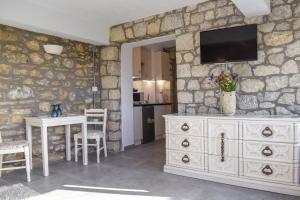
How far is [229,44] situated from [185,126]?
1287mm

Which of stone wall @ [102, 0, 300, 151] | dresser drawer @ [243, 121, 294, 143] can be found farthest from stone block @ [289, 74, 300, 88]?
dresser drawer @ [243, 121, 294, 143]

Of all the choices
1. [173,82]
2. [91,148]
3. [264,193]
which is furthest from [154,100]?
[264,193]

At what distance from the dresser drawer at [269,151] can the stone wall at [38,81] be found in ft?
10.2

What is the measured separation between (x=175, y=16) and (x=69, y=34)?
1.79 m

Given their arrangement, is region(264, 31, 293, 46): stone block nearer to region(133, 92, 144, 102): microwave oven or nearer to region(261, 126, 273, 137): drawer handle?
region(261, 126, 273, 137): drawer handle

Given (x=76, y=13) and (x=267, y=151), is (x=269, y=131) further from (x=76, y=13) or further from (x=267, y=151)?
(x=76, y=13)

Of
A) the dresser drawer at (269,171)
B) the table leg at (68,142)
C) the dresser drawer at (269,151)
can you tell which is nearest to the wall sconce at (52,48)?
the table leg at (68,142)

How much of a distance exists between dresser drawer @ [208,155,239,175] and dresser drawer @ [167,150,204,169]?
126 millimetres

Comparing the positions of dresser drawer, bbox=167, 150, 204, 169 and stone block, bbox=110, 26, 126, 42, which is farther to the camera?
stone block, bbox=110, 26, 126, 42

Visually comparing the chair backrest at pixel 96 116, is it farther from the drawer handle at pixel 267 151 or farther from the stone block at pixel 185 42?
the drawer handle at pixel 267 151

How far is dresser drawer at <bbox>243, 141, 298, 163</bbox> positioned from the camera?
108 inches

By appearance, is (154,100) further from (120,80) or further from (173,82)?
(120,80)

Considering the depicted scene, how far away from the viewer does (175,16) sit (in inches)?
157

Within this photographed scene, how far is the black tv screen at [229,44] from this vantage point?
327 centimetres
